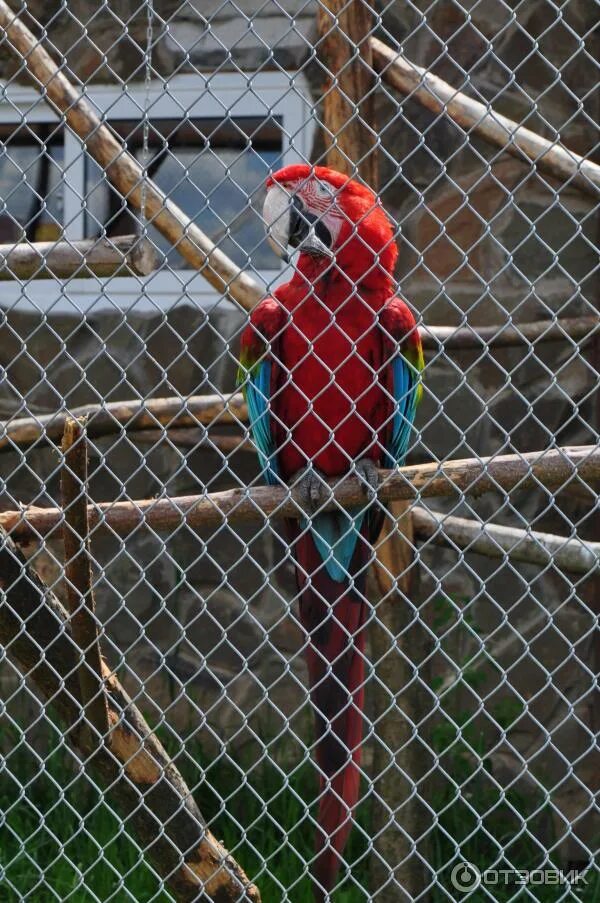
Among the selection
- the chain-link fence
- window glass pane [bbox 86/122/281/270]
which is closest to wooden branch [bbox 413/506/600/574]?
the chain-link fence

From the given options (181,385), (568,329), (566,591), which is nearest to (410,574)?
(568,329)

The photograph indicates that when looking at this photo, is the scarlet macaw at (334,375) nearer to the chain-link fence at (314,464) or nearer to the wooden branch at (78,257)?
the chain-link fence at (314,464)

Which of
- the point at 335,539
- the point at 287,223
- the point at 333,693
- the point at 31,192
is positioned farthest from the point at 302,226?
the point at 31,192

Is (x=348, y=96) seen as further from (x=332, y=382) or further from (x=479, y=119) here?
(x=332, y=382)

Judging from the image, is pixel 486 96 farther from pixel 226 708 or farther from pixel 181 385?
pixel 226 708

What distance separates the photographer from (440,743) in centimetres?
267

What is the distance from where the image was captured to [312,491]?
71.6 inches

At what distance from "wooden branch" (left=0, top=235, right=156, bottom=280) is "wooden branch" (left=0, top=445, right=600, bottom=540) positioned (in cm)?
38

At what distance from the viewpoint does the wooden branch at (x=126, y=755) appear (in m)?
1.65

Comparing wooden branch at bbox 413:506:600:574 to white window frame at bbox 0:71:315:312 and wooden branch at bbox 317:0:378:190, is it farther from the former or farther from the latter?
white window frame at bbox 0:71:315:312

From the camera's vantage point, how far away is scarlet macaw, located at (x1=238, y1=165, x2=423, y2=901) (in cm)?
186

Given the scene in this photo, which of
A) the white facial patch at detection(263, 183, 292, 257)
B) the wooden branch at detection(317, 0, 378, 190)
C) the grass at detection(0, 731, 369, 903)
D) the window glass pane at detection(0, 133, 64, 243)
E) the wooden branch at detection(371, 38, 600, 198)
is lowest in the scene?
the grass at detection(0, 731, 369, 903)

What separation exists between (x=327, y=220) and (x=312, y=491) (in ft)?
1.67

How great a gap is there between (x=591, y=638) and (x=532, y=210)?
1166 mm
